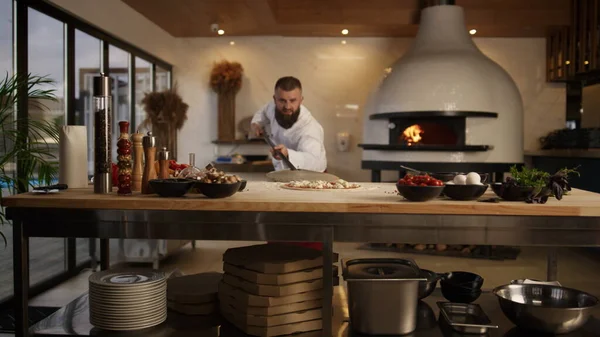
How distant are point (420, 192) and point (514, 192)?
0.37 m

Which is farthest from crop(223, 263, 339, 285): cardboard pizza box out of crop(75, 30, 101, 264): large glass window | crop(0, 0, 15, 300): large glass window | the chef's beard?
crop(75, 30, 101, 264): large glass window

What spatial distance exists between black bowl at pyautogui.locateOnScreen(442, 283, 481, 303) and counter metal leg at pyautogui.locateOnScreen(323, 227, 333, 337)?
2.52ft

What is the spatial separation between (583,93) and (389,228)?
5.96m

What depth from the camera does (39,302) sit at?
13.1 feet

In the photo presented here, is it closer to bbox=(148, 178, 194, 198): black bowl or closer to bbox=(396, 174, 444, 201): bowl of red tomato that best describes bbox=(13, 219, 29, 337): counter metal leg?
bbox=(148, 178, 194, 198): black bowl

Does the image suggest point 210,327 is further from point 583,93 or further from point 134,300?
point 583,93

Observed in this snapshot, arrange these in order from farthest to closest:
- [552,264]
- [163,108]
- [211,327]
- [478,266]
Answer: [163,108] < [478,266] < [552,264] < [211,327]

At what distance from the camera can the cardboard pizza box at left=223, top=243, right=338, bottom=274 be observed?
2203 millimetres

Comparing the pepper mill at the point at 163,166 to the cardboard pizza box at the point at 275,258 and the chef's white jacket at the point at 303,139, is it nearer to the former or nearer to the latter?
the cardboard pizza box at the point at 275,258

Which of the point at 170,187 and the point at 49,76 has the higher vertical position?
the point at 49,76

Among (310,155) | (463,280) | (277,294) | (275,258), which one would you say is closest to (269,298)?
(277,294)

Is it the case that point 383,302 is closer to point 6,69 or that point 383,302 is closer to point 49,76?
point 6,69

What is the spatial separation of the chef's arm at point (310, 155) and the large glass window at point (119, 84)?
7.58ft

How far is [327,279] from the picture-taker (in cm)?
206
